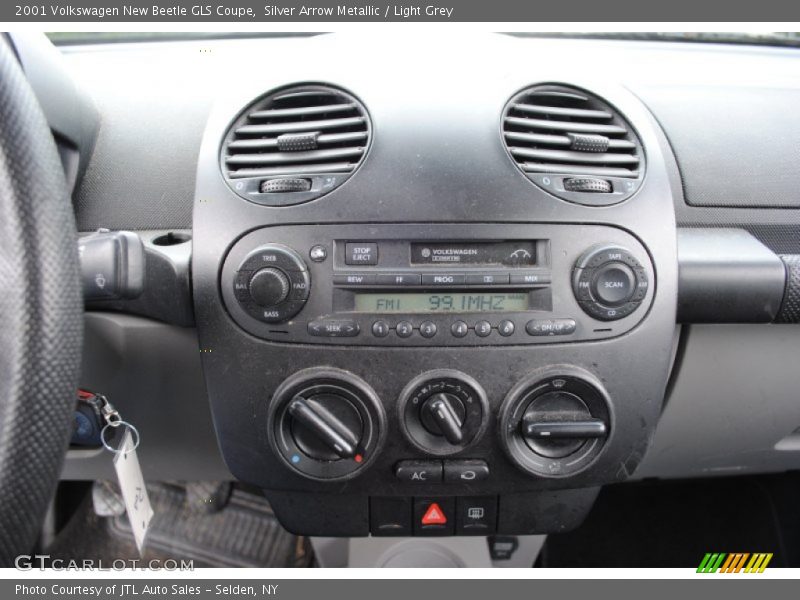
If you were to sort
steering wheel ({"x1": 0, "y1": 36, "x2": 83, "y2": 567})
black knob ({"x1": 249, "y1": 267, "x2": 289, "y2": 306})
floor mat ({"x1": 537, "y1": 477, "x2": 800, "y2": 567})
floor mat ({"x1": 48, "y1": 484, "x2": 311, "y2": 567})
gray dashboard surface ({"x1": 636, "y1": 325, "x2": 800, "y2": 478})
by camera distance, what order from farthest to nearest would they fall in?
floor mat ({"x1": 537, "y1": 477, "x2": 800, "y2": 567}) < floor mat ({"x1": 48, "y1": 484, "x2": 311, "y2": 567}) < gray dashboard surface ({"x1": 636, "y1": 325, "x2": 800, "y2": 478}) < black knob ({"x1": 249, "y1": 267, "x2": 289, "y2": 306}) < steering wheel ({"x1": 0, "y1": 36, "x2": 83, "y2": 567})

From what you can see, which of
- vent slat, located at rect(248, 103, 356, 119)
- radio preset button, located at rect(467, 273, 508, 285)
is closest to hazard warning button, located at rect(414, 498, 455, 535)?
radio preset button, located at rect(467, 273, 508, 285)

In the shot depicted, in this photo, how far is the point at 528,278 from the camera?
1.10m

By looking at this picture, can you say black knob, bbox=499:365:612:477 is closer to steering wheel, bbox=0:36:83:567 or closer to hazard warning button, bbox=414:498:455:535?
hazard warning button, bbox=414:498:455:535

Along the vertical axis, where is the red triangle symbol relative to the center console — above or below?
below

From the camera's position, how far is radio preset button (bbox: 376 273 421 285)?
3.56ft

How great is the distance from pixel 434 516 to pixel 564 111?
82 centimetres

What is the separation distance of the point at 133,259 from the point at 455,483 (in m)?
0.69

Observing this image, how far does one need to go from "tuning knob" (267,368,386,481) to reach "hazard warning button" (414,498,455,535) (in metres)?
0.19

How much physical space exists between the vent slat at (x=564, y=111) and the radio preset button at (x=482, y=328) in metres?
0.40

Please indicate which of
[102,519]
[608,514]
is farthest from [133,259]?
[608,514]

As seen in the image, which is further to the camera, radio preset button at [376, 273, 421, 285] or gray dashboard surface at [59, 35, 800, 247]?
gray dashboard surface at [59, 35, 800, 247]

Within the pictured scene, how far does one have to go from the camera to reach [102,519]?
1.91m

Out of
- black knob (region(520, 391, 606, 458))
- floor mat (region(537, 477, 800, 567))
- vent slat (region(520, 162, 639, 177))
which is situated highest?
vent slat (region(520, 162, 639, 177))

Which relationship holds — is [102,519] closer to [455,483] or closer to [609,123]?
[455,483]
